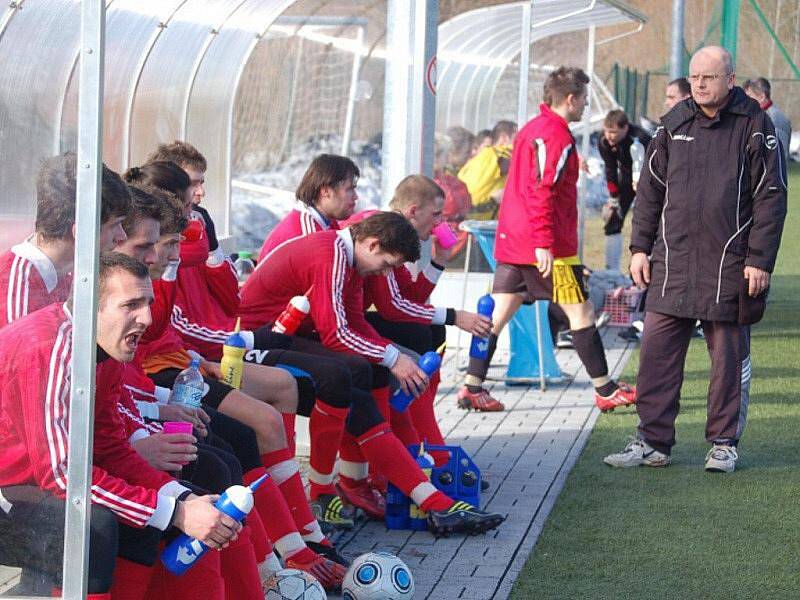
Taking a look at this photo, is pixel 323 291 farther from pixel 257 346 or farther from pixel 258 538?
pixel 258 538

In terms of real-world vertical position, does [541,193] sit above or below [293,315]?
above

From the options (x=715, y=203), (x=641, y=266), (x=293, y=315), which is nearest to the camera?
(x=293, y=315)

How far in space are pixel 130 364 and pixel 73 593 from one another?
139cm

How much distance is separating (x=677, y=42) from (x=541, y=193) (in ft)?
22.7

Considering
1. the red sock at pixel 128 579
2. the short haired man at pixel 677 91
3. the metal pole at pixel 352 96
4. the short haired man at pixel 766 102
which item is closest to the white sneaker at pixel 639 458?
the red sock at pixel 128 579

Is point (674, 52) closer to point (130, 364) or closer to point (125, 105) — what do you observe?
point (125, 105)

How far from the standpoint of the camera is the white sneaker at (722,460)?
643cm

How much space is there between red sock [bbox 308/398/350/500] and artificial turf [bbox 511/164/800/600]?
0.90 metres

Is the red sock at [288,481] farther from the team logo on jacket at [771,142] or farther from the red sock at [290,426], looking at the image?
the team logo on jacket at [771,142]

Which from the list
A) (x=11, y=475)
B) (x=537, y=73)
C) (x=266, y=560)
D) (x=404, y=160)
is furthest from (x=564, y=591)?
(x=537, y=73)

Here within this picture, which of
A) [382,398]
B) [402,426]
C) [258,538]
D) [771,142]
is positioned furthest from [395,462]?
[771,142]

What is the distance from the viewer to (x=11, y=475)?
3148 millimetres

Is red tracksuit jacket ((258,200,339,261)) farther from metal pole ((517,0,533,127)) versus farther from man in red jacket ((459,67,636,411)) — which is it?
metal pole ((517,0,533,127))

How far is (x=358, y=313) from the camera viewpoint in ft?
19.0
